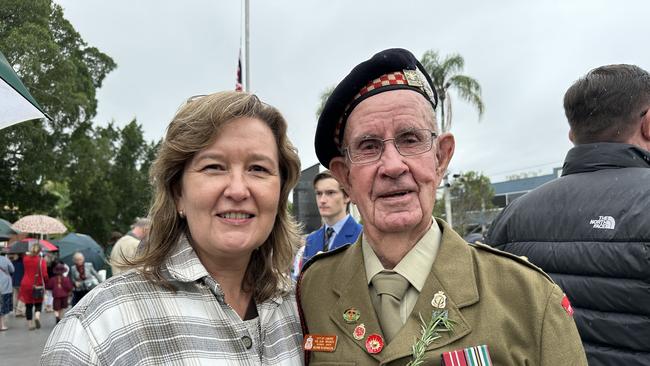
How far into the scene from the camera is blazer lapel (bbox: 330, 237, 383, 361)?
7.06ft

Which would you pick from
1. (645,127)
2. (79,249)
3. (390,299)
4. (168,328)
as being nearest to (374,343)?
(390,299)

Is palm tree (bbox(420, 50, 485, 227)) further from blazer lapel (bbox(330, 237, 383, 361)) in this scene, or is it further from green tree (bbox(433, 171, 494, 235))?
blazer lapel (bbox(330, 237, 383, 361))

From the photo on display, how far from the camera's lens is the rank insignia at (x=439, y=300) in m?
2.07

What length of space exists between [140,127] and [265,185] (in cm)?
4615

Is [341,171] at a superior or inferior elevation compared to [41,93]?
inferior

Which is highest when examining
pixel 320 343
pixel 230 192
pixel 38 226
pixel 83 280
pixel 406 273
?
pixel 230 192

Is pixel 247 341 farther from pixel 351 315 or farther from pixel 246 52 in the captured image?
pixel 246 52

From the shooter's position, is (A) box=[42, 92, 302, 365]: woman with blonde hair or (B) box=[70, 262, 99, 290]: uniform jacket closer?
(A) box=[42, 92, 302, 365]: woman with blonde hair

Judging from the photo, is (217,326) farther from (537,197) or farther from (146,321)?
(537,197)

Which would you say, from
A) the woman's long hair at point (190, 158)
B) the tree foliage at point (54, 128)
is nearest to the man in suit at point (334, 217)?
the woman's long hair at point (190, 158)

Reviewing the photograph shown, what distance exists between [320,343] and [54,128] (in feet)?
85.3

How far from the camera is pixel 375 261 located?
2.31 metres

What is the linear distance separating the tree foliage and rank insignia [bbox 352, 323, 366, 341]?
50.6ft

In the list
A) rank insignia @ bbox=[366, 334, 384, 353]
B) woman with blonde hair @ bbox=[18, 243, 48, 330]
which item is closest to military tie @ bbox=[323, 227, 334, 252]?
rank insignia @ bbox=[366, 334, 384, 353]
